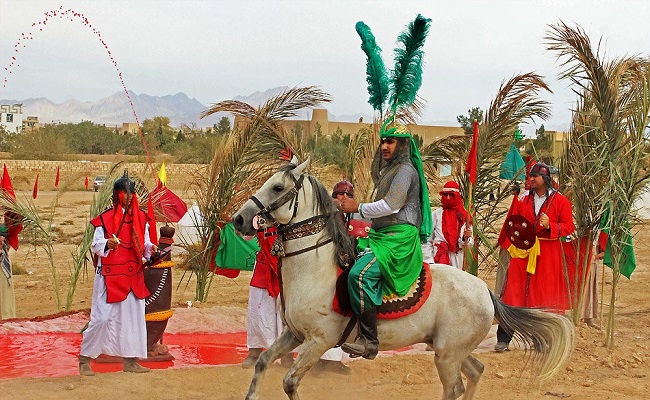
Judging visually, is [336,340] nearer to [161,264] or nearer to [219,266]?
[161,264]

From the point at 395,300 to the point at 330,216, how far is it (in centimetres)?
86

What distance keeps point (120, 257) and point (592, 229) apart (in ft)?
20.0

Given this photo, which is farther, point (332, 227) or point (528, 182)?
point (528, 182)

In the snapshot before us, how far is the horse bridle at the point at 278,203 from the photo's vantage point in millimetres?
5836

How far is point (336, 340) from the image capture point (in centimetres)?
618

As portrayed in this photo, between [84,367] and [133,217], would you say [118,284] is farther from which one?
[84,367]

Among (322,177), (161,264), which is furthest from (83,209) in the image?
(161,264)

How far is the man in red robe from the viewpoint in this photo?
9.55 metres

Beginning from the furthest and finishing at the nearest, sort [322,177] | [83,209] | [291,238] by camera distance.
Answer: [83,209] < [322,177] < [291,238]

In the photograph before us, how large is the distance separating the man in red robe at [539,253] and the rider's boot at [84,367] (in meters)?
4.80

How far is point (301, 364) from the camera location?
5.97 m

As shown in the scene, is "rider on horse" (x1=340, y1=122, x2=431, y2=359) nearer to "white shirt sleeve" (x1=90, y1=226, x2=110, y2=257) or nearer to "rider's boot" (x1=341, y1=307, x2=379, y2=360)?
"rider's boot" (x1=341, y1=307, x2=379, y2=360)

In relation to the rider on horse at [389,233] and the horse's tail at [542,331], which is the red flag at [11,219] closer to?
the rider on horse at [389,233]

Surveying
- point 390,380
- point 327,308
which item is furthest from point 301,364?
point 390,380
